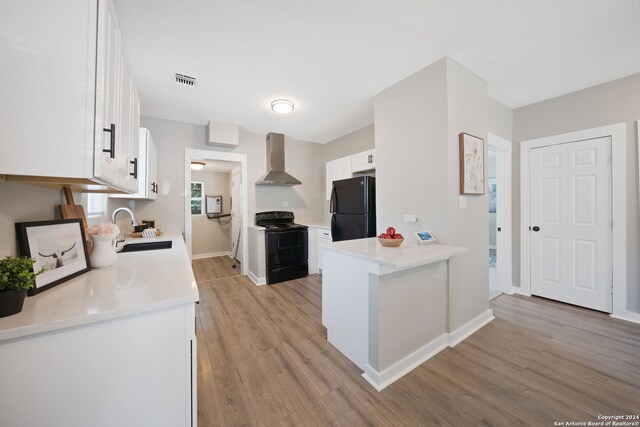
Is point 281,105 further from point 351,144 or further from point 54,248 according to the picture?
point 54,248

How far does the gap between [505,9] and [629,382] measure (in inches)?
106

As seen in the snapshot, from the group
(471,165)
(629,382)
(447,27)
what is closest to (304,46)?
(447,27)

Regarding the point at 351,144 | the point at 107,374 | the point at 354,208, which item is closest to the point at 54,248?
the point at 107,374

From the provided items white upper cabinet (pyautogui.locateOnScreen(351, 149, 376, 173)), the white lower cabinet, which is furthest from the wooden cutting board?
white upper cabinet (pyautogui.locateOnScreen(351, 149, 376, 173))

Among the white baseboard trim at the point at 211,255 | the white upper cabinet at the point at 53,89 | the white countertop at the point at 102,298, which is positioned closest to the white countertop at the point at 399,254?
the white countertop at the point at 102,298

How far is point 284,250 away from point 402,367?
96.7 inches

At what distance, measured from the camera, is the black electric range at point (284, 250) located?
3.67 metres

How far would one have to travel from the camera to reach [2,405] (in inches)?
26.8

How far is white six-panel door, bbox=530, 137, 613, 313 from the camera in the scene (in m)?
2.55

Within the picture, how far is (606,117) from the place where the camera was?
249 centimetres

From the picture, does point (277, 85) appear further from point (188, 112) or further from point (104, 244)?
point (104, 244)

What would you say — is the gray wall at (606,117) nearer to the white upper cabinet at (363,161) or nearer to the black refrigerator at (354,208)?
the white upper cabinet at (363,161)

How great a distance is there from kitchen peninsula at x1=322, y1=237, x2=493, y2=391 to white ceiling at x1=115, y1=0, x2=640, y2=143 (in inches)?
66.3

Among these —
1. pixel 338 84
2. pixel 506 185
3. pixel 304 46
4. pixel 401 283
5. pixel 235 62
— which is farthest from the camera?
pixel 506 185
